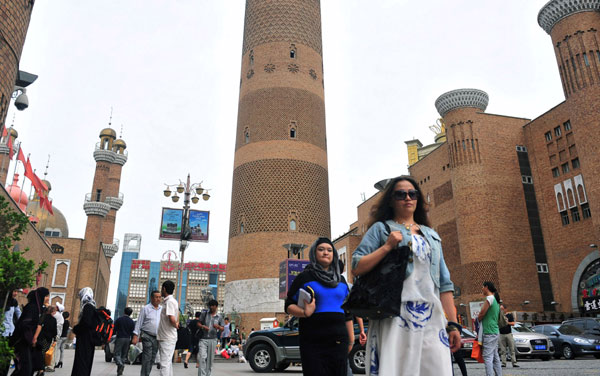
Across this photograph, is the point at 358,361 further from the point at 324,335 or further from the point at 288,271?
the point at 288,271

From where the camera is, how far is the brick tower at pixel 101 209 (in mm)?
41812

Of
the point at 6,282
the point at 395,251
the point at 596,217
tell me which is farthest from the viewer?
the point at 596,217

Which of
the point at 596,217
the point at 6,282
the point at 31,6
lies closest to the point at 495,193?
the point at 596,217

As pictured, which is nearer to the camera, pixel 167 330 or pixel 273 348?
pixel 167 330

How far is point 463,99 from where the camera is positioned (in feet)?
99.4

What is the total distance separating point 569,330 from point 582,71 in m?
15.7

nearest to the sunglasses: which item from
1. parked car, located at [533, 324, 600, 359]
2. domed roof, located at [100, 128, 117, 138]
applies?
parked car, located at [533, 324, 600, 359]

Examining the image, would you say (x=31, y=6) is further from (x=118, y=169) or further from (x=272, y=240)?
(x=118, y=169)

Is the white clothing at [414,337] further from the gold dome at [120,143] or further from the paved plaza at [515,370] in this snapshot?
the gold dome at [120,143]

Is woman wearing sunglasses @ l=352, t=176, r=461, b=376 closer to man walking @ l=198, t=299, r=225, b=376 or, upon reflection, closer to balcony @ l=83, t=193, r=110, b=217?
man walking @ l=198, t=299, r=225, b=376

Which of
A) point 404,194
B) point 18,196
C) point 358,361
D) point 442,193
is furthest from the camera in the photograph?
point 18,196

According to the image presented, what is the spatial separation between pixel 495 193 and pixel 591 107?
7047mm

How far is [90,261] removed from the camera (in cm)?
4188

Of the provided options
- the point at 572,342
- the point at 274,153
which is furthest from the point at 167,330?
the point at 274,153
